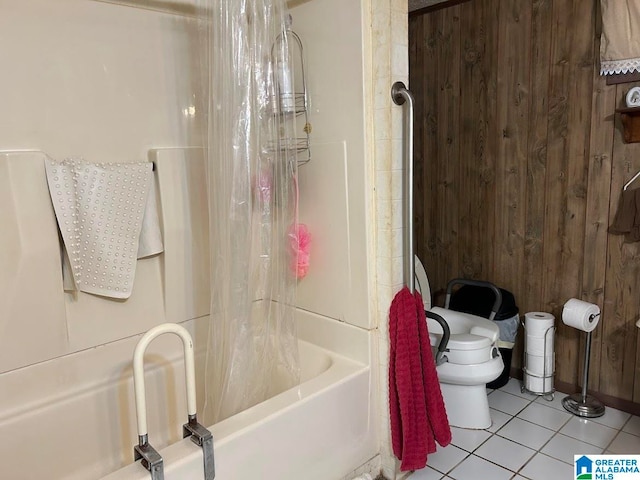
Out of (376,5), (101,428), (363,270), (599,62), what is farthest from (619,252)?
(101,428)

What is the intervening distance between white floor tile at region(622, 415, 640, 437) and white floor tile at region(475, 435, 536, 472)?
52 cm

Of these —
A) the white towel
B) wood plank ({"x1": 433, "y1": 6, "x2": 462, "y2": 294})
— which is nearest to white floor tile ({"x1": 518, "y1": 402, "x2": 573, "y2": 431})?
wood plank ({"x1": 433, "y1": 6, "x2": 462, "y2": 294})

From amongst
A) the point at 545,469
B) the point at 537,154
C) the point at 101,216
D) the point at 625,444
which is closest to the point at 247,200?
the point at 101,216

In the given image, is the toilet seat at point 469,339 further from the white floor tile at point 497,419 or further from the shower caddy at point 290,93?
the shower caddy at point 290,93

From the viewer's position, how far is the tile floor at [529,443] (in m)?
1.99

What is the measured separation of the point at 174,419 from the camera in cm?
200

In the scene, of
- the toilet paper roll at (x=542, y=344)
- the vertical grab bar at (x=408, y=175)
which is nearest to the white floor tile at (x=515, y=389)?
the toilet paper roll at (x=542, y=344)

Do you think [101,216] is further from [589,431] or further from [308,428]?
[589,431]

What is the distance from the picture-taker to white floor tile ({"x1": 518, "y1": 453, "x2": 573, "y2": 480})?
6.36ft

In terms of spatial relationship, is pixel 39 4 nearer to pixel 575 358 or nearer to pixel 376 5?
pixel 376 5

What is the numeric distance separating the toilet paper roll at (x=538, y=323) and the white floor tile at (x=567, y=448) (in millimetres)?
530

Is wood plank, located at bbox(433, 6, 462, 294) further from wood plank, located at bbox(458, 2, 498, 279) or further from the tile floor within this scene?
the tile floor

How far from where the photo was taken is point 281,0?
1708 millimetres

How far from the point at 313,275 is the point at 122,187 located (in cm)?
82
